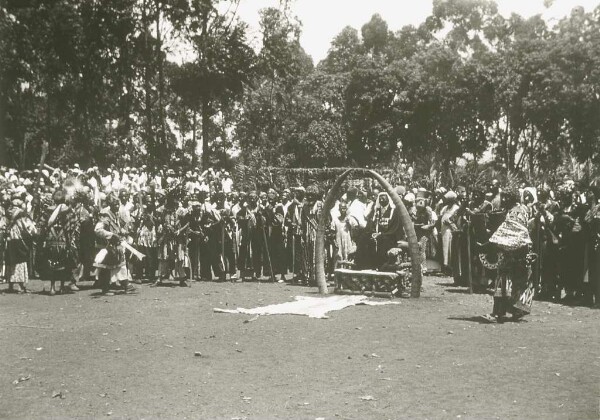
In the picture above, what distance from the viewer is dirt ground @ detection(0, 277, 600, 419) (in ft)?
20.4

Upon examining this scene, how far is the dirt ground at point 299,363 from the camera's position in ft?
20.4

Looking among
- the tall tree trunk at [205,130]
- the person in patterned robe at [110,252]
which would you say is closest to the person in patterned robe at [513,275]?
the person in patterned robe at [110,252]

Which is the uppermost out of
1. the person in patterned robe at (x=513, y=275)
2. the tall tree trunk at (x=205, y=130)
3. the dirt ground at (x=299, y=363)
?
the tall tree trunk at (x=205, y=130)

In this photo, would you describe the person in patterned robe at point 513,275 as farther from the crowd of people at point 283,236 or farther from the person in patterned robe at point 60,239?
the person in patterned robe at point 60,239

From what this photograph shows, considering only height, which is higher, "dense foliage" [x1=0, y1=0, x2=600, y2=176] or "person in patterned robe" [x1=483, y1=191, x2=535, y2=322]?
"dense foliage" [x1=0, y1=0, x2=600, y2=176]

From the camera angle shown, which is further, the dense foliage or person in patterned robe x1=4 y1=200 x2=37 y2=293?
the dense foliage

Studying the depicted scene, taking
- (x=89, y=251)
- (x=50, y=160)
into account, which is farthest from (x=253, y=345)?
(x=50, y=160)

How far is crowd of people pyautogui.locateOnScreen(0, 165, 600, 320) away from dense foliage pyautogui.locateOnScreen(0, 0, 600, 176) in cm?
881

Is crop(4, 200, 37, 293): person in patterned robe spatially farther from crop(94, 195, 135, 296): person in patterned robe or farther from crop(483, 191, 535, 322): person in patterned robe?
crop(483, 191, 535, 322): person in patterned robe

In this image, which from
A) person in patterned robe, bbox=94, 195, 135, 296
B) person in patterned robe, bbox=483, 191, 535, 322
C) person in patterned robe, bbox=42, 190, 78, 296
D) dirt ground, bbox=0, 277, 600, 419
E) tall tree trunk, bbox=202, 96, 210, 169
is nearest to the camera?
dirt ground, bbox=0, 277, 600, 419

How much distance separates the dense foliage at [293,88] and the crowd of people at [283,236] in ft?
28.9

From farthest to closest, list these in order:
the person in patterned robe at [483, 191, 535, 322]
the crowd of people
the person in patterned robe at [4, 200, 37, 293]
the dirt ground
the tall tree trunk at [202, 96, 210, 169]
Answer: the tall tree trunk at [202, 96, 210, 169]
the person in patterned robe at [4, 200, 37, 293]
the crowd of people
the person in patterned robe at [483, 191, 535, 322]
the dirt ground

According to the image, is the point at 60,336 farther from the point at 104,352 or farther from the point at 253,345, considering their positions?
the point at 253,345

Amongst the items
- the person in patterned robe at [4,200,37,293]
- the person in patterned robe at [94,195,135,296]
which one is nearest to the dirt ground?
the person in patterned robe at [94,195,135,296]
